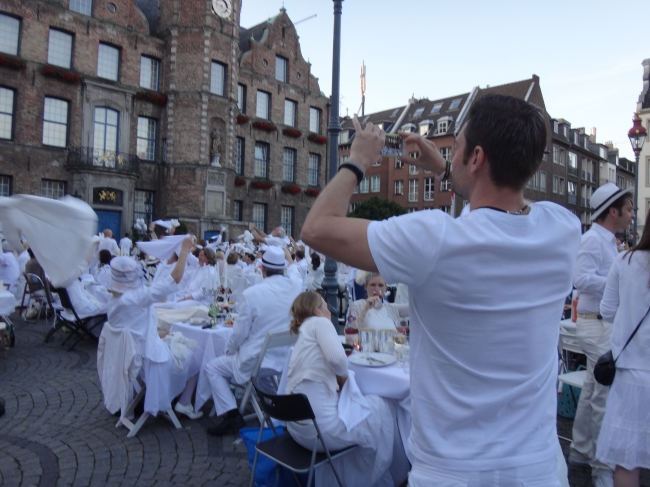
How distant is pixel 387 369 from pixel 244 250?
450 inches

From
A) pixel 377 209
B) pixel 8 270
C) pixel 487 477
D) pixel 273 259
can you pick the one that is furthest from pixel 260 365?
pixel 377 209

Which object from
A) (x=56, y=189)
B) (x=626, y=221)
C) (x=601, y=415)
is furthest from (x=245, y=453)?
(x=56, y=189)

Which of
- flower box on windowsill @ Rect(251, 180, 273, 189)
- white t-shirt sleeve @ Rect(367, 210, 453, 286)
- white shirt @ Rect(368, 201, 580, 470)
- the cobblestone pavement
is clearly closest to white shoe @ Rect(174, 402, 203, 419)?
the cobblestone pavement

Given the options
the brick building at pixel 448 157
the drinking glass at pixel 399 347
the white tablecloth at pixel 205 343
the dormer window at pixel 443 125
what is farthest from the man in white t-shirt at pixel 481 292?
the dormer window at pixel 443 125

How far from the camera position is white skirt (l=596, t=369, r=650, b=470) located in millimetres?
2887

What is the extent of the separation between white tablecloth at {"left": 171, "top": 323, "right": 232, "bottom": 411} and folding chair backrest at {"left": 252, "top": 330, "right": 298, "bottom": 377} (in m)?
0.83

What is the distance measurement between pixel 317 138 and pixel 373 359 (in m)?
32.7

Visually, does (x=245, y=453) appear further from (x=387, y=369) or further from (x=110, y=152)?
(x=110, y=152)

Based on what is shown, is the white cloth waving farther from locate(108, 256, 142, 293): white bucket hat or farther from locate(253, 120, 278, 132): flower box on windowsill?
locate(253, 120, 278, 132): flower box on windowsill

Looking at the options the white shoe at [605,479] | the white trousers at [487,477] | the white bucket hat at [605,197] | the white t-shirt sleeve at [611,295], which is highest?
the white bucket hat at [605,197]

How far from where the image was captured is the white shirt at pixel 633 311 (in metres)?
2.94

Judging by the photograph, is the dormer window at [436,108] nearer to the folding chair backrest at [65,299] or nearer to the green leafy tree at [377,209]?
the green leafy tree at [377,209]

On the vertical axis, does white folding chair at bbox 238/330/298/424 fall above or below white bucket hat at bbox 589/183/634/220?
below

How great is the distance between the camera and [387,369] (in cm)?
410
